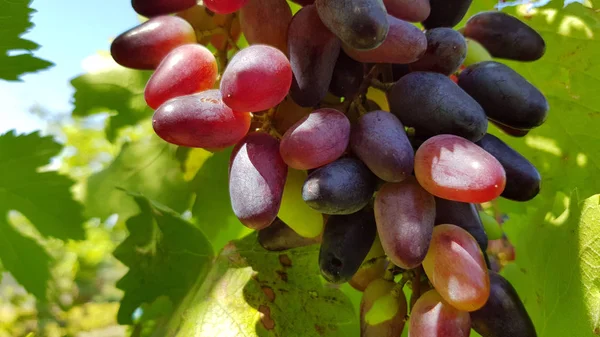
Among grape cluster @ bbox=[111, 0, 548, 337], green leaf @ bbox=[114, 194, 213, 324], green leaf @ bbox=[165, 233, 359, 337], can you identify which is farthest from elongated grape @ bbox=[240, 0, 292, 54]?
green leaf @ bbox=[114, 194, 213, 324]

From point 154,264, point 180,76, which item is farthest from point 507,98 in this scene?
point 154,264

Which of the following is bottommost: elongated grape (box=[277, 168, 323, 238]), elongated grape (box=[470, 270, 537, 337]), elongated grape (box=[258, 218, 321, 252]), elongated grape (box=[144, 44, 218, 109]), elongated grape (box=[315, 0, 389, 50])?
elongated grape (box=[258, 218, 321, 252])

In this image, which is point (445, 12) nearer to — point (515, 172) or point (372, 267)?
point (515, 172)

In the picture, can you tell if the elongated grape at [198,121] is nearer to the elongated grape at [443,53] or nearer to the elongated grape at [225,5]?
the elongated grape at [225,5]

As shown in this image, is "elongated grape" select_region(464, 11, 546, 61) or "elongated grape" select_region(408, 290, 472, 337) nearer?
"elongated grape" select_region(408, 290, 472, 337)

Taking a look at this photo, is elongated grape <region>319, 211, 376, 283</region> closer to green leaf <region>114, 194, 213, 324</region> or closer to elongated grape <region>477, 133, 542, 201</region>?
elongated grape <region>477, 133, 542, 201</region>

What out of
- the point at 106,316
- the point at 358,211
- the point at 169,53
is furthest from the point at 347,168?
the point at 106,316
